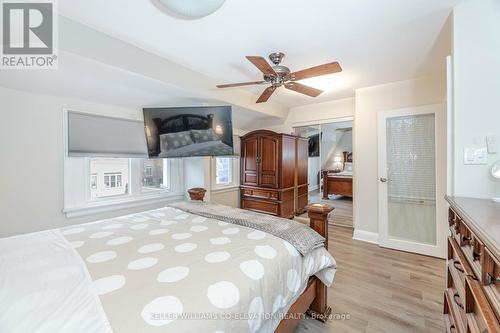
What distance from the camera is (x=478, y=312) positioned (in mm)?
796

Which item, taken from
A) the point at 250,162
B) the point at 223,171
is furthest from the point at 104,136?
the point at 250,162

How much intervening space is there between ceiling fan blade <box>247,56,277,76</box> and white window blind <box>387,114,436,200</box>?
2.06 meters

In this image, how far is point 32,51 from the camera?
169cm

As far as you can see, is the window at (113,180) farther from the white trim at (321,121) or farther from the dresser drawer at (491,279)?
the dresser drawer at (491,279)

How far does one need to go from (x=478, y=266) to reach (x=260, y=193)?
337 centimetres

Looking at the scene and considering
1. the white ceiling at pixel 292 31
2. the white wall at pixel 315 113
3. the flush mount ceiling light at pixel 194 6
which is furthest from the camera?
the white wall at pixel 315 113

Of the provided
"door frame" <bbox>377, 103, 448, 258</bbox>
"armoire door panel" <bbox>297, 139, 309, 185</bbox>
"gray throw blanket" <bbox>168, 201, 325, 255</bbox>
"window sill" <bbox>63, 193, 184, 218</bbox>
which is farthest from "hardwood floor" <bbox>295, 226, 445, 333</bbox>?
"window sill" <bbox>63, 193, 184, 218</bbox>

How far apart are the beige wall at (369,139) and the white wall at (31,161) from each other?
3.73 m

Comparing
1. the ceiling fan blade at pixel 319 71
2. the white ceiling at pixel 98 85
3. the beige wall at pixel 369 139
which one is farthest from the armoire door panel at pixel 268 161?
the ceiling fan blade at pixel 319 71

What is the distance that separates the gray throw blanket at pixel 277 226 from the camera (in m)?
1.40

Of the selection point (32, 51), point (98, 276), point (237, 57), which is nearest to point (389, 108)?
point (237, 57)

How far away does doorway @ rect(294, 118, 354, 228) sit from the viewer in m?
4.32

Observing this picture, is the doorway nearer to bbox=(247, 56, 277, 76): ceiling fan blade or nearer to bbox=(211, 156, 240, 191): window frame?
bbox=(211, 156, 240, 191): window frame

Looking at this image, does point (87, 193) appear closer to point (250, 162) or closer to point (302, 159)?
point (250, 162)
